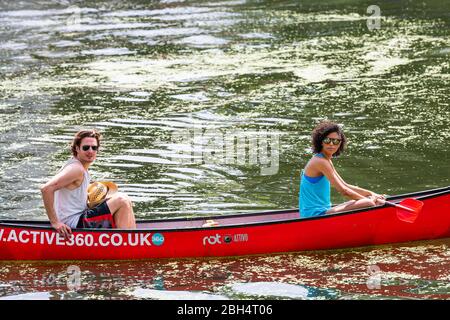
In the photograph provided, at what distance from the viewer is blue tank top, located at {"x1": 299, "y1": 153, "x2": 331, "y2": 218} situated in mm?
9750

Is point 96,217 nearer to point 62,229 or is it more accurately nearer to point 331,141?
point 62,229

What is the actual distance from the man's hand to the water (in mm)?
394

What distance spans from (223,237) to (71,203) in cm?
141

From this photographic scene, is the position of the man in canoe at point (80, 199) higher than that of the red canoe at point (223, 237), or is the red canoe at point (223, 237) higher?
the man in canoe at point (80, 199)

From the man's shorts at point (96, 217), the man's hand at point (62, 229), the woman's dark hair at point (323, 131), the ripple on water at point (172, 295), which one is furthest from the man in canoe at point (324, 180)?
the man's hand at point (62, 229)

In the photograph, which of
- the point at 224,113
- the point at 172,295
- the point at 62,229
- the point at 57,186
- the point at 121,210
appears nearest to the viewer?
the point at 172,295

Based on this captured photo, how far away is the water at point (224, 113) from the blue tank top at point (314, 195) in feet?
1.41

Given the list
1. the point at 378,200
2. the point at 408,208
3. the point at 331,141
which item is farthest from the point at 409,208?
the point at 331,141

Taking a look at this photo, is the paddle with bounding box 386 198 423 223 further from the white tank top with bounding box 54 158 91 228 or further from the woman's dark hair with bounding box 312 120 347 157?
the white tank top with bounding box 54 158 91 228

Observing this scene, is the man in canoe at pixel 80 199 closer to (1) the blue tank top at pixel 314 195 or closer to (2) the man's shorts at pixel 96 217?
(2) the man's shorts at pixel 96 217

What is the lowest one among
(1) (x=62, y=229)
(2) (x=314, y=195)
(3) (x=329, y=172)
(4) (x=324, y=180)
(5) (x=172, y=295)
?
(5) (x=172, y=295)

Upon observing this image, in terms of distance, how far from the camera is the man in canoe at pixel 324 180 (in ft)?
31.4

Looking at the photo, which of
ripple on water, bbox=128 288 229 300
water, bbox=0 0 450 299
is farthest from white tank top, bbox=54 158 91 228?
ripple on water, bbox=128 288 229 300

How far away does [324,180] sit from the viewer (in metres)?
9.76
